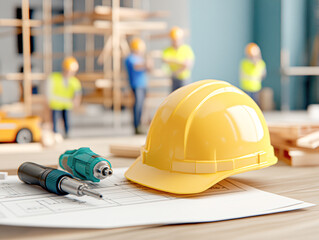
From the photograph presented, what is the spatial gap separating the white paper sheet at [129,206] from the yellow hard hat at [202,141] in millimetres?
27

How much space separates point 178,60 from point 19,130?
153 inches

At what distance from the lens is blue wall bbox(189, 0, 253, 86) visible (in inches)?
396

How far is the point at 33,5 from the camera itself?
8531mm

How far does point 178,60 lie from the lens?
17.4ft

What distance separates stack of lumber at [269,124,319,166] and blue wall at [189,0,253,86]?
8.99 metres

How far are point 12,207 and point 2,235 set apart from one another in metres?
0.09

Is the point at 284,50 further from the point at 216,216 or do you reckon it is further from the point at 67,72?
the point at 216,216

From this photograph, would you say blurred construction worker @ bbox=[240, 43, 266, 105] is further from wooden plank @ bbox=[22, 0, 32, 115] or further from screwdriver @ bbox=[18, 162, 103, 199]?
screwdriver @ bbox=[18, 162, 103, 199]

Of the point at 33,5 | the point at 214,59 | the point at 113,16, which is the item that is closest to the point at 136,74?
the point at 113,16

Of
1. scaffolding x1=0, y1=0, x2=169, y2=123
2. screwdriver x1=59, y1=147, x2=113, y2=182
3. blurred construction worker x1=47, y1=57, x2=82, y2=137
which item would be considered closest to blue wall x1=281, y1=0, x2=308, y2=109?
scaffolding x1=0, y1=0, x2=169, y2=123

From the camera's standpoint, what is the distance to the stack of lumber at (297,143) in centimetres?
91

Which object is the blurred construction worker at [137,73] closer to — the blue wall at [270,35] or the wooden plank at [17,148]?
the wooden plank at [17,148]

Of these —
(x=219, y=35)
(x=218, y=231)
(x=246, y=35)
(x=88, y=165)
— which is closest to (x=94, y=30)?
(x=219, y=35)

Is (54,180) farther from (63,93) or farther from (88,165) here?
(63,93)
